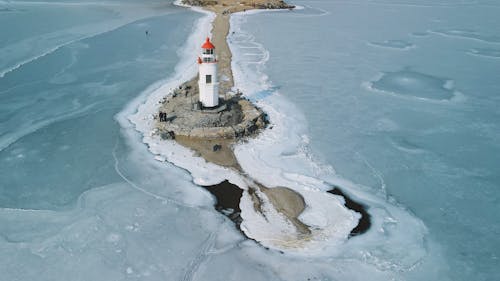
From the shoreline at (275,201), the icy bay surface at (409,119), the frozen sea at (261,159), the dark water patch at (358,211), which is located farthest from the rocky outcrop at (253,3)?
Result: the dark water patch at (358,211)

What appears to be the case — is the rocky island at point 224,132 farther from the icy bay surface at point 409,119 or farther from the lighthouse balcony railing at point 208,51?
the icy bay surface at point 409,119

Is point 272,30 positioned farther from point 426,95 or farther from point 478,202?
point 478,202

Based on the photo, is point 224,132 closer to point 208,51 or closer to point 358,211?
point 208,51

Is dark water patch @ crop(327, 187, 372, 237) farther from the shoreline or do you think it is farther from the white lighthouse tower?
the white lighthouse tower

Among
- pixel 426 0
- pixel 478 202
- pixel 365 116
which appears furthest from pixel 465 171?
pixel 426 0

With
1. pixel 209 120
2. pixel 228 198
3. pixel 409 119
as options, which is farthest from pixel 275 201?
pixel 409 119

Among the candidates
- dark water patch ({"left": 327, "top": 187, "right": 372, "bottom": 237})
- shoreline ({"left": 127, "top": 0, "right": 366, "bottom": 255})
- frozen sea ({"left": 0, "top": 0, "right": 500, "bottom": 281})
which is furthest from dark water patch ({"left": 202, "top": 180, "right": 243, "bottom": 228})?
dark water patch ({"left": 327, "top": 187, "right": 372, "bottom": 237})
